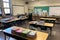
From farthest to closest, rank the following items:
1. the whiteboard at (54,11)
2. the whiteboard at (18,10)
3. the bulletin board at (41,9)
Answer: the bulletin board at (41,9), the whiteboard at (54,11), the whiteboard at (18,10)

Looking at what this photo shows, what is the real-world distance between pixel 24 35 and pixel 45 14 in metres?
6.85

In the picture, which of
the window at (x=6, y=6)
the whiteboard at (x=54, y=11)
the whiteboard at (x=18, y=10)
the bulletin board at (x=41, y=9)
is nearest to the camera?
the window at (x=6, y=6)

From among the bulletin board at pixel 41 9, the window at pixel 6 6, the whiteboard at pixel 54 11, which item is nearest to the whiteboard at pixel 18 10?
the window at pixel 6 6

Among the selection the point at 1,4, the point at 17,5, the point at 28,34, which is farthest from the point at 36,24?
the point at 17,5

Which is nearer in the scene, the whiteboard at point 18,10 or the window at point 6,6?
the window at point 6,6

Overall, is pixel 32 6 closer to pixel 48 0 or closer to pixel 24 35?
pixel 48 0

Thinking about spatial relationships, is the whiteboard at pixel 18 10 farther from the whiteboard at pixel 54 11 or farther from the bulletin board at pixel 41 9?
the whiteboard at pixel 54 11

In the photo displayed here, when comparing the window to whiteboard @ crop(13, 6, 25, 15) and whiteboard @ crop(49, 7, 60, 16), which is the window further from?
whiteboard @ crop(49, 7, 60, 16)

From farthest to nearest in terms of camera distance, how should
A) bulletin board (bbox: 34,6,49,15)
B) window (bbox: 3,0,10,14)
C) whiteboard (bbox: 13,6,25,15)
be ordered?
1. bulletin board (bbox: 34,6,49,15)
2. whiteboard (bbox: 13,6,25,15)
3. window (bbox: 3,0,10,14)

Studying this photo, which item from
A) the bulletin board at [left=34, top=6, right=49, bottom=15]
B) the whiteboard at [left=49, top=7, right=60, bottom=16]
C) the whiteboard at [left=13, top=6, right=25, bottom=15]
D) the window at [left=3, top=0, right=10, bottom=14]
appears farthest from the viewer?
the bulletin board at [left=34, top=6, right=49, bottom=15]

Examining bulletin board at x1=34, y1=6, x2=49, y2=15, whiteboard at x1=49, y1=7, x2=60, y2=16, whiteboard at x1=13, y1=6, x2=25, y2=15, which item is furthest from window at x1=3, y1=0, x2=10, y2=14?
whiteboard at x1=49, y1=7, x2=60, y2=16

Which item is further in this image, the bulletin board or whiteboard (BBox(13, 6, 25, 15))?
the bulletin board

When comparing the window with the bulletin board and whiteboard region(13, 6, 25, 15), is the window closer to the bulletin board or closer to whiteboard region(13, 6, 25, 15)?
whiteboard region(13, 6, 25, 15)

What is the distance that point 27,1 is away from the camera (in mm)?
9438
